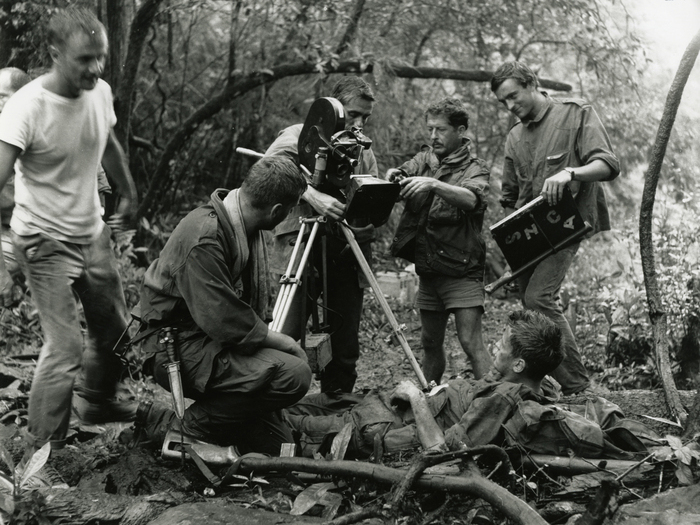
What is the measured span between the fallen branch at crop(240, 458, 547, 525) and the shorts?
158 cm

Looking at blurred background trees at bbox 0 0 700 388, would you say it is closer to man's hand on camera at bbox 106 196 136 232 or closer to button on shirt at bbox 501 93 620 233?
button on shirt at bbox 501 93 620 233

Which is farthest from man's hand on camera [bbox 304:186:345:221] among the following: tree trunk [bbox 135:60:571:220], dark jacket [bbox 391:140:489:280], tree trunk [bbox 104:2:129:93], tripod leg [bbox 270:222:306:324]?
tree trunk [bbox 104:2:129:93]

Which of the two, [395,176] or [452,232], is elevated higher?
[395,176]

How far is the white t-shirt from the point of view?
129 inches

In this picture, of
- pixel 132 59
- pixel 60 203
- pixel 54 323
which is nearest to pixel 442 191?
pixel 60 203

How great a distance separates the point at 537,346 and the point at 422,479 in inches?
39.2

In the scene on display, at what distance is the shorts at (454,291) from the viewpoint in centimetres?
428

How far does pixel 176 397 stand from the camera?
128 inches

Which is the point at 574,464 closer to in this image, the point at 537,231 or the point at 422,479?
the point at 422,479

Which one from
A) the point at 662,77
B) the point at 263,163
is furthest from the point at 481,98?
the point at 263,163

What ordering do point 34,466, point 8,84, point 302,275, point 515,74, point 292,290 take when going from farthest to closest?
1. point 8,84
2. point 515,74
3. point 302,275
4. point 292,290
5. point 34,466

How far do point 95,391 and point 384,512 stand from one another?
1.78 meters

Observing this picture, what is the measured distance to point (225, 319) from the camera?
3287 millimetres

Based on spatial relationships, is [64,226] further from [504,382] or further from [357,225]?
[504,382]
